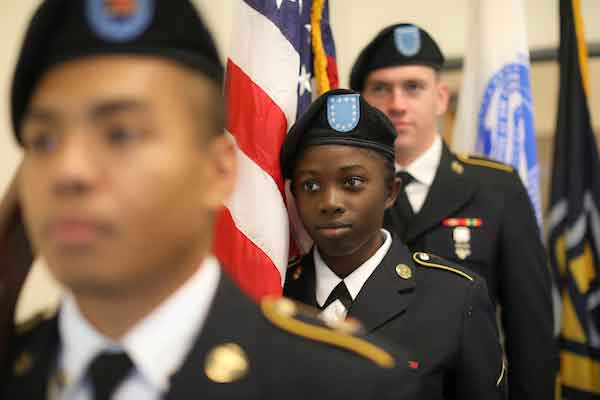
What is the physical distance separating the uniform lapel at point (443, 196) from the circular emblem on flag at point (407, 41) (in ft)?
0.94

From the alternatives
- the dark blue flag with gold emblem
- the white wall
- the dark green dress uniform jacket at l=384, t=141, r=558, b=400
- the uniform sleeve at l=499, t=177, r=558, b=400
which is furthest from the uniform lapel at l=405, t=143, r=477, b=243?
Answer: the white wall

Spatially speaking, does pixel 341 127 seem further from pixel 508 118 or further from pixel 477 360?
pixel 508 118

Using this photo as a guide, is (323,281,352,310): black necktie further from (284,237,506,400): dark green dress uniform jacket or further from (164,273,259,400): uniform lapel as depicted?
(164,273,259,400): uniform lapel

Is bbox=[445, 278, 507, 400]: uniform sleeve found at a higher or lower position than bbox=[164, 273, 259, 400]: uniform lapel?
lower

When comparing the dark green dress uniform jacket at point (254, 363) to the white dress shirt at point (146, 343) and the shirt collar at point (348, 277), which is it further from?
the shirt collar at point (348, 277)

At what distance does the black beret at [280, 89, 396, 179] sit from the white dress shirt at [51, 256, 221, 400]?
2.13 ft

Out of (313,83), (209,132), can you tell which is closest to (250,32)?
(313,83)

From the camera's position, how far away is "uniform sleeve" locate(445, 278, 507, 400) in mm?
1149

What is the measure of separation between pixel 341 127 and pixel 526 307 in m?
0.76

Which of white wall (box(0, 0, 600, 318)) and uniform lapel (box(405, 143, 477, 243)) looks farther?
white wall (box(0, 0, 600, 318))

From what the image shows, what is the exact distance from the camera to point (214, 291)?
602 millimetres

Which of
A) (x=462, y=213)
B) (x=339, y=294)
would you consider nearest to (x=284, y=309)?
(x=339, y=294)

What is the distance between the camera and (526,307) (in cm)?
161

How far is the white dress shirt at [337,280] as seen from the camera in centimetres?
116
